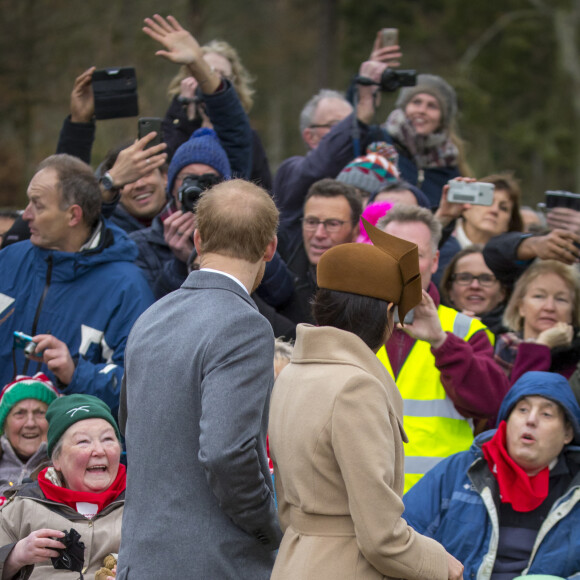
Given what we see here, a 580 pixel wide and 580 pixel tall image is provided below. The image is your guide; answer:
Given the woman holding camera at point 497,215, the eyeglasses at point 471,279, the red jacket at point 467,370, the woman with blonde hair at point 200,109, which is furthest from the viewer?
the woman holding camera at point 497,215

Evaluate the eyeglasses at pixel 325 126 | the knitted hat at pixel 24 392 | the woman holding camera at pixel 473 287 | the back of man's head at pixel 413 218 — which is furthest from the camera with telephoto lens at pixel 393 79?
the knitted hat at pixel 24 392

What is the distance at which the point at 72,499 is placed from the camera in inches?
154

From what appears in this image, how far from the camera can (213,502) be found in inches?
110

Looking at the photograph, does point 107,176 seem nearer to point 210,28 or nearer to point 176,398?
point 176,398

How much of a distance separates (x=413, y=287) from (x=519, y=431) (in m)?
1.52

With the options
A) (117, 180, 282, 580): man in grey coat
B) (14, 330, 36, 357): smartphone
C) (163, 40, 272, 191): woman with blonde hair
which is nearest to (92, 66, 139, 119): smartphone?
(163, 40, 272, 191): woman with blonde hair

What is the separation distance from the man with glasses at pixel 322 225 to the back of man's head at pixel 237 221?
218 centimetres

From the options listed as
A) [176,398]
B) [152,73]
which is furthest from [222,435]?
[152,73]

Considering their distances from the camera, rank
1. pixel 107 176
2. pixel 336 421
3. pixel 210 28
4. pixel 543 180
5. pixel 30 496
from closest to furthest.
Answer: pixel 336 421
pixel 30 496
pixel 107 176
pixel 210 28
pixel 543 180

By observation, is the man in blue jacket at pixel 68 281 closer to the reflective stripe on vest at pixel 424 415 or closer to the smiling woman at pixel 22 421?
the smiling woman at pixel 22 421

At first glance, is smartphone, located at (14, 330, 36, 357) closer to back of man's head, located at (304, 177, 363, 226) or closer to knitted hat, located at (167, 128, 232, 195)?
knitted hat, located at (167, 128, 232, 195)

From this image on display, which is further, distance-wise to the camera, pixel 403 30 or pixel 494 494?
pixel 403 30

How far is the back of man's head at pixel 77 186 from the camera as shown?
15.6 feet

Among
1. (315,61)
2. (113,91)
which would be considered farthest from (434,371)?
(315,61)
